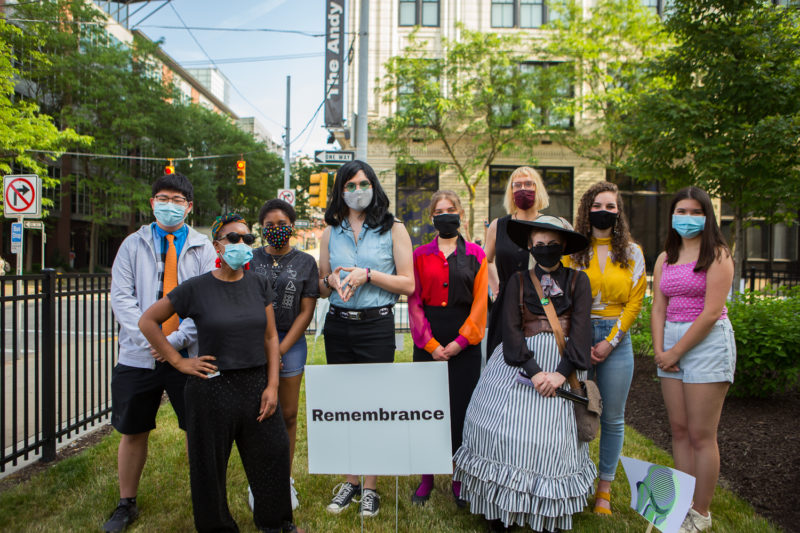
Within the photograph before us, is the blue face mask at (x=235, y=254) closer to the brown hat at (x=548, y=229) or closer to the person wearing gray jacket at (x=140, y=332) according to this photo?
the person wearing gray jacket at (x=140, y=332)

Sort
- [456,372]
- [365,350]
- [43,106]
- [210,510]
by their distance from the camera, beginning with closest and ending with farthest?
[210,510], [365,350], [456,372], [43,106]

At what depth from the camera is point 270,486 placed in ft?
10.3

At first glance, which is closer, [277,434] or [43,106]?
[277,434]

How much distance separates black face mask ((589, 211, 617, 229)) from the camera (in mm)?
3736

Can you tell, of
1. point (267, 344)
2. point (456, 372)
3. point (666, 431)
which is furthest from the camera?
point (666, 431)

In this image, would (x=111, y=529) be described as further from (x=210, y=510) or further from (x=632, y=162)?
(x=632, y=162)

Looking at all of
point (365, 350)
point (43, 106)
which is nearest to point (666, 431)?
point (365, 350)

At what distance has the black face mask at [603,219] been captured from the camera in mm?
3736

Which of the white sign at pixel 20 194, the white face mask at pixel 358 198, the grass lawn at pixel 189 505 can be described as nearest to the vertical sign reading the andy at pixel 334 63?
the white sign at pixel 20 194

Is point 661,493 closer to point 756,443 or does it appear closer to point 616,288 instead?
point 616,288

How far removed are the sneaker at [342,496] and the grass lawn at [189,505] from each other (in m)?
0.06

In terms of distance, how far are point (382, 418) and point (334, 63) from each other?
1623 centimetres

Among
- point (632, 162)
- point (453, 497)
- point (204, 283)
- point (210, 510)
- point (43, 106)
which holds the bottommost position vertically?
point (453, 497)

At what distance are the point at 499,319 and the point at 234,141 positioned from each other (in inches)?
1751
